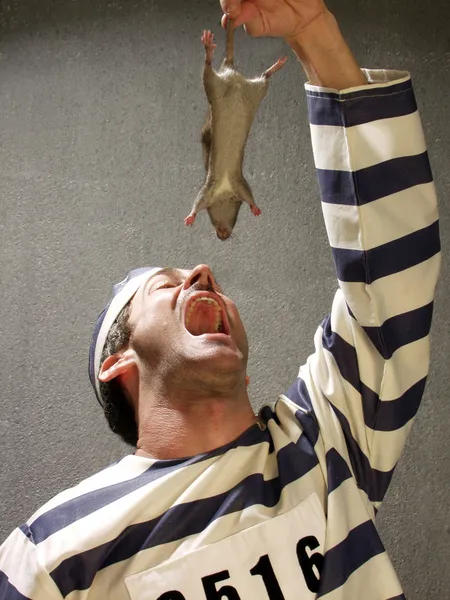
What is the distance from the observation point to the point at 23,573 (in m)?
0.96

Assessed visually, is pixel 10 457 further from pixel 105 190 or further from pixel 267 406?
pixel 267 406

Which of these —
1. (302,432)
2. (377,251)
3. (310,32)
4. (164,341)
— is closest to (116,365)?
(164,341)

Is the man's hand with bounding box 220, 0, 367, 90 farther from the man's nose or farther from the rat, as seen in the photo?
the man's nose

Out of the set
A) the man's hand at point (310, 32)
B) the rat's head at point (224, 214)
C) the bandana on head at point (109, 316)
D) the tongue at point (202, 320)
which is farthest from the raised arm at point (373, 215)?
the bandana on head at point (109, 316)

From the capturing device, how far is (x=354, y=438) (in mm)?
1073

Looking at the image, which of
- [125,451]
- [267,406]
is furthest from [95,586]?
[125,451]

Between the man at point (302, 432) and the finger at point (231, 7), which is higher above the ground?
the finger at point (231, 7)

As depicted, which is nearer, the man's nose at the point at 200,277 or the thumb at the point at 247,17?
the thumb at the point at 247,17

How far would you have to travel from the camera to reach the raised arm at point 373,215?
993 mm

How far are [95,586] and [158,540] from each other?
0.28 ft

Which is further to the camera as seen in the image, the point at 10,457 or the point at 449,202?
the point at 10,457

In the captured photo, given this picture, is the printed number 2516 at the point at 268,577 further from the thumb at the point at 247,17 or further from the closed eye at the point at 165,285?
the thumb at the point at 247,17

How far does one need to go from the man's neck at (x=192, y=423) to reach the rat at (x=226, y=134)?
24 centimetres

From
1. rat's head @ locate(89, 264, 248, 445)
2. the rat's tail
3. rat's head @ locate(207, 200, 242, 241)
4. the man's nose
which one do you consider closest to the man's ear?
rat's head @ locate(89, 264, 248, 445)
